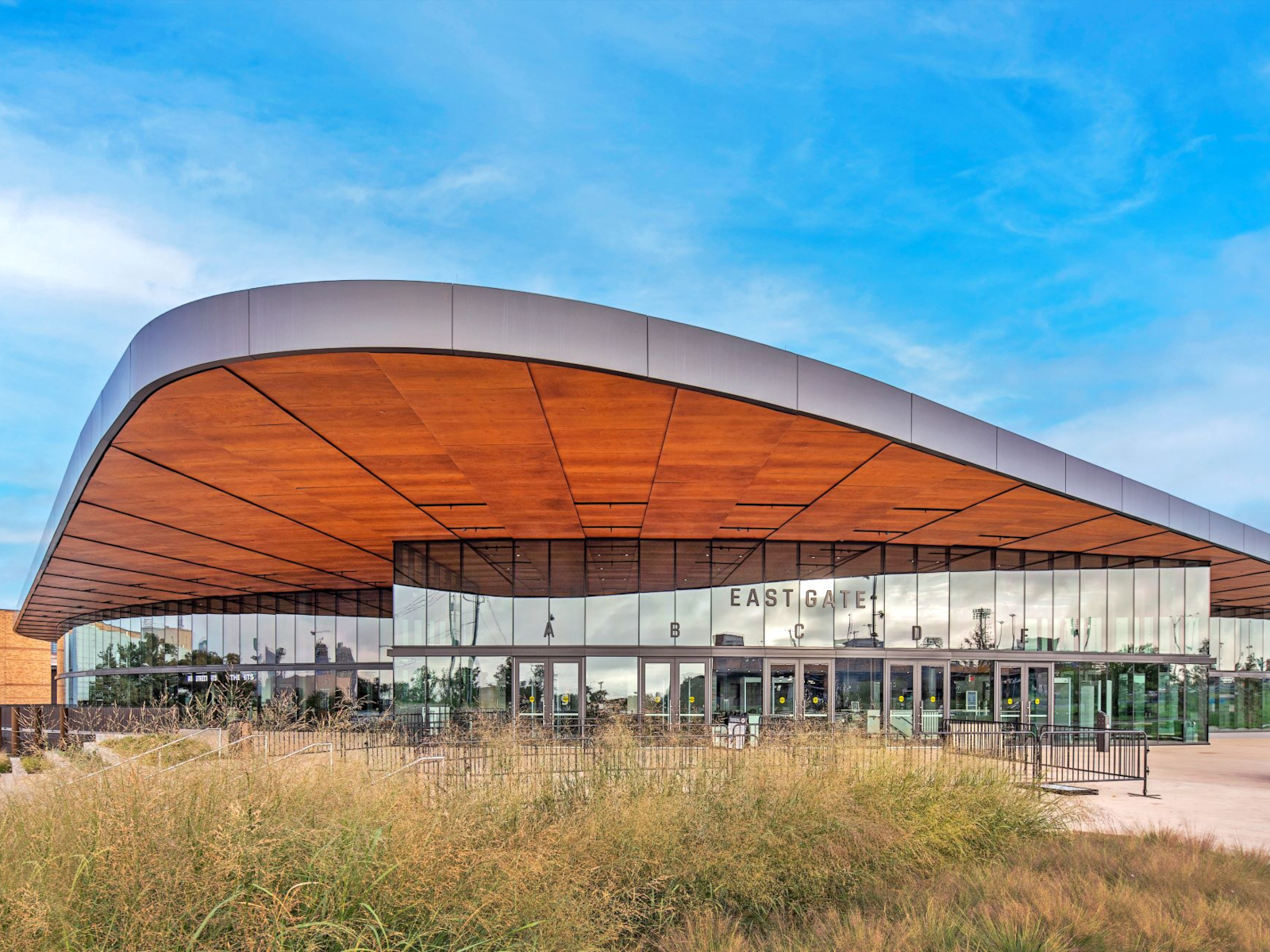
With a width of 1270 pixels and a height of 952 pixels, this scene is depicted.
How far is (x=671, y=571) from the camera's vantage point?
899 inches

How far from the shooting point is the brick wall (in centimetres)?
5631

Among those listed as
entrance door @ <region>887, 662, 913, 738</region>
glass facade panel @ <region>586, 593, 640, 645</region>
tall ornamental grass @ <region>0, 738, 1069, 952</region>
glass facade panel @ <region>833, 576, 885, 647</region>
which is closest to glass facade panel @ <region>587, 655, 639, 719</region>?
glass facade panel @ <region>586, 593, 640, 645</region>

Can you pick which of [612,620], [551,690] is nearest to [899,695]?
[612,620]

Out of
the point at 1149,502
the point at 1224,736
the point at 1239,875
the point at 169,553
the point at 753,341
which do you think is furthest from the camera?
the point at 1224,736

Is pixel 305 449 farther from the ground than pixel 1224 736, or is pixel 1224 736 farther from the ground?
pixel 305 449

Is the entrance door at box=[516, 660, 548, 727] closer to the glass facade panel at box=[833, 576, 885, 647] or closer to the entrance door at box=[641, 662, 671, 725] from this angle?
the entrance door at box=[641, 662, 671, 725]

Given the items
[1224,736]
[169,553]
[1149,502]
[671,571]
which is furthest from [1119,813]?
[1224,736]

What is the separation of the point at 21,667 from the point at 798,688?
5461 centimetres

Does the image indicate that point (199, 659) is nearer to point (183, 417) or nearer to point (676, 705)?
point (676, 705)

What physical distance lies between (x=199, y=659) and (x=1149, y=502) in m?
34.4

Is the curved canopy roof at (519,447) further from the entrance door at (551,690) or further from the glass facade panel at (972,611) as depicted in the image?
the entrance door at (551,690)

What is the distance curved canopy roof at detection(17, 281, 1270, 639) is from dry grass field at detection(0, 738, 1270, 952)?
3.87 metres

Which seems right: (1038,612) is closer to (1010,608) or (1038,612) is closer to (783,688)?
(1010,608)

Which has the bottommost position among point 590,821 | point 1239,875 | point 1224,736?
point 1224,736
